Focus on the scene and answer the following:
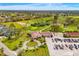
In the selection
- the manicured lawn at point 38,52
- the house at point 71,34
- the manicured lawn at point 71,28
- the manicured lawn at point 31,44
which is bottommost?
the manicured lawn at point 38,52

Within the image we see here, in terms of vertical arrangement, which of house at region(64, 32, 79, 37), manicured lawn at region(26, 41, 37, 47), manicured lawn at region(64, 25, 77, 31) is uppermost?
manicured lawn at region(64, 25, 77, 31)

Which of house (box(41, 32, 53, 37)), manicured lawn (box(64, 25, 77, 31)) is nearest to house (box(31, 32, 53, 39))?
house (box(41, 32, 53, 37))

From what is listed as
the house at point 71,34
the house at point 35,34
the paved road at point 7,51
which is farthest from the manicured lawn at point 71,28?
the paved road at point 7,51

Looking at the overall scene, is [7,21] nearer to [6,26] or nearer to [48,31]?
[6,26]

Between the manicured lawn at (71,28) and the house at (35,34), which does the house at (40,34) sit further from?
the manicured lawn at (71,28)

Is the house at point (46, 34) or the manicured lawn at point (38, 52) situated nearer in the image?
the manicured lawn at point (38, 52)

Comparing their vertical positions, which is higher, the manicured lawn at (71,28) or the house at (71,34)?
the manicured lawn at (71,28)

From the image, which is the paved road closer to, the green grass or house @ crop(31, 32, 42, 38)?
the green grass

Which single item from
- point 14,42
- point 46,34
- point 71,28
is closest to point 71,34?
point 71,28

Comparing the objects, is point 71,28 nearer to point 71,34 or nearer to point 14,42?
point 71,34

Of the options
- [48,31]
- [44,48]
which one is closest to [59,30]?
[48,31]

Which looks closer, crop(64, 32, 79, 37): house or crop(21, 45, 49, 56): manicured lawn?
crop(21, 45, 49, 56): manicured lawn

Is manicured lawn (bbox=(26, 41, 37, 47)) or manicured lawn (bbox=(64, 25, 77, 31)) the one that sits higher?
manicured lawn (bbox=(64, 25, 77, 31))
